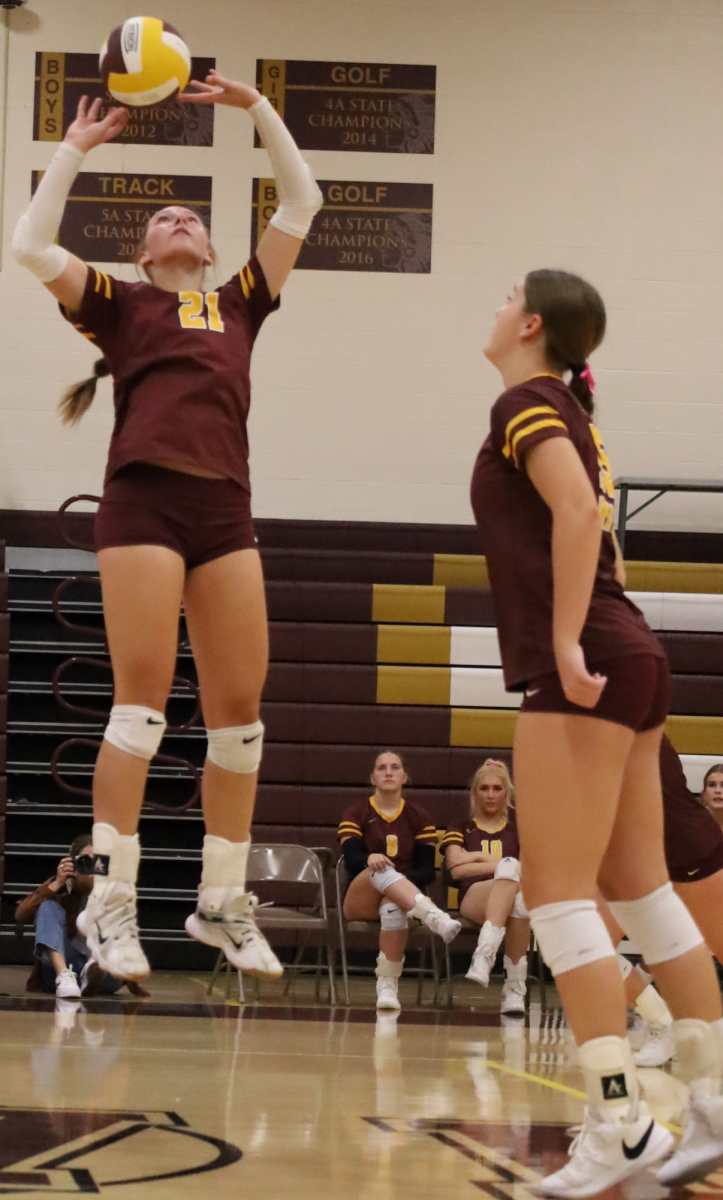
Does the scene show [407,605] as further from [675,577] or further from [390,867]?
[390,867]

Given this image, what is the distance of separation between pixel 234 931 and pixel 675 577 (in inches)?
273

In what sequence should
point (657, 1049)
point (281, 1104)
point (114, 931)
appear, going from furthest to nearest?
point (657, 1049) < point (281, 1104) < point (114, 931)

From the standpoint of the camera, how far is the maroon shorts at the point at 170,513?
10.9ft

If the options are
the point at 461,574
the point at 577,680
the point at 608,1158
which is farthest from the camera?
the point at 461,574

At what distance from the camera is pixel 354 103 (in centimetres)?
1058

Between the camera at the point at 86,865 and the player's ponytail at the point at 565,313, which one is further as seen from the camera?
the camera at the point at 86,865

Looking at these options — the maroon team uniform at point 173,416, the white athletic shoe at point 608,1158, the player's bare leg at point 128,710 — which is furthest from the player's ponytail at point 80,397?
the white athletic shoe at point 608,1158

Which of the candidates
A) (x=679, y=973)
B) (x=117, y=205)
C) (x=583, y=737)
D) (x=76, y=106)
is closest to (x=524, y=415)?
(x=583, y=737)

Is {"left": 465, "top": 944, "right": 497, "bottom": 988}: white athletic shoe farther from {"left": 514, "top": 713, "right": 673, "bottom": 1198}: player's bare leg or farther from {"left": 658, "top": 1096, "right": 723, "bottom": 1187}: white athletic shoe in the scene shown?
{"left": 514, "top": 713, "right": 673, "bottom": 1198}: player's bare leg

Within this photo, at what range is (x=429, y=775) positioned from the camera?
29.8 feet

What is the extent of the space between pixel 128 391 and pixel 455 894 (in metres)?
5.91

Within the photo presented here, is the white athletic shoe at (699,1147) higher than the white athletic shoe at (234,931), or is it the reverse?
the white athletic shoe at (234,931)

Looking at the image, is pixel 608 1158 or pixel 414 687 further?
pixel 414 687

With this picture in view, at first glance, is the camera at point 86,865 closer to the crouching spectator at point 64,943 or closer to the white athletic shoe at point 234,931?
the white athletic shoe at point 234,931
